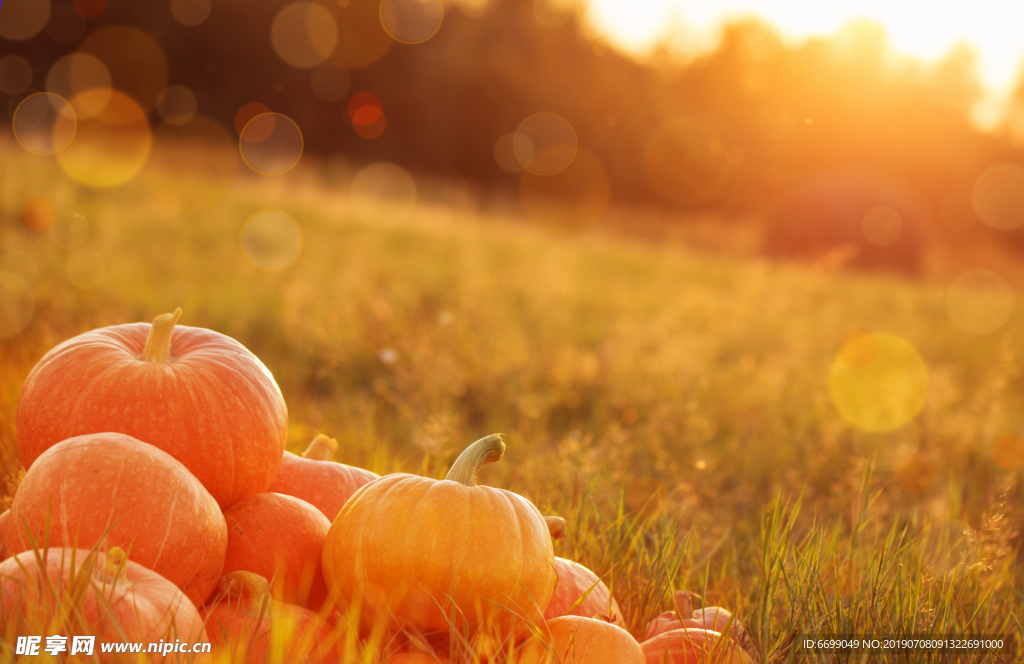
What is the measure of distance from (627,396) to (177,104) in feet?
98.2

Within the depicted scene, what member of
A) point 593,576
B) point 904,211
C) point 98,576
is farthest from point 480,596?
point 904,211

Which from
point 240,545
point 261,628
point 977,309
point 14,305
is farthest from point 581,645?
point 977,309

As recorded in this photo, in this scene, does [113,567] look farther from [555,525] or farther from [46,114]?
[46,114]

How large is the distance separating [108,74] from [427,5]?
50.3 ft

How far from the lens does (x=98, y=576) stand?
3.91 ft

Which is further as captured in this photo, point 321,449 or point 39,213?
point 39,213

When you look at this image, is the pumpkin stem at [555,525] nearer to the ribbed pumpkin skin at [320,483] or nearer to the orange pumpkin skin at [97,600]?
the ribbed pumpkin skin at [320,483]

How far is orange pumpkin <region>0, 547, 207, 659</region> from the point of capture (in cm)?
113

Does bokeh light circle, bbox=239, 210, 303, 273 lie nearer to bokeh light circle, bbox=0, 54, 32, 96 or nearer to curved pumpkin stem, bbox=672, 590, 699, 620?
curved pumpkin stem, bbox=672, 590, 699, 620

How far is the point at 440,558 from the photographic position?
1434 millimetres

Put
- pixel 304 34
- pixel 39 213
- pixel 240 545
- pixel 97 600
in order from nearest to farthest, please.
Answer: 1. pixel 97 600
2. pixel 240 545
3. pixel 39 213
4. pixel 304 34

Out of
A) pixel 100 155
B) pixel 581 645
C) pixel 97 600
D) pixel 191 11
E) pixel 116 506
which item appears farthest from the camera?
pixel 191 11

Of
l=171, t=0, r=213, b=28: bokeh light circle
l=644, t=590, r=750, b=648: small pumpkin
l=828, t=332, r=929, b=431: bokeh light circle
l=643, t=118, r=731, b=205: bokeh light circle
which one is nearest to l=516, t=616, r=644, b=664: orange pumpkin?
l=644, t=590, r=750, b=648: small pumpkin

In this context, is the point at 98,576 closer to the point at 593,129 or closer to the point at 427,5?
the point at 593,129
